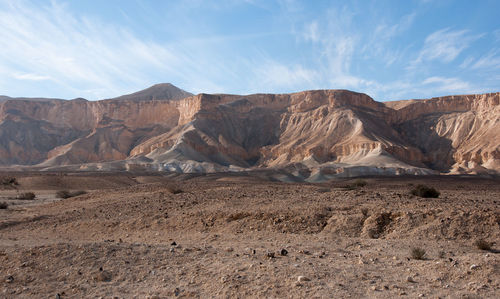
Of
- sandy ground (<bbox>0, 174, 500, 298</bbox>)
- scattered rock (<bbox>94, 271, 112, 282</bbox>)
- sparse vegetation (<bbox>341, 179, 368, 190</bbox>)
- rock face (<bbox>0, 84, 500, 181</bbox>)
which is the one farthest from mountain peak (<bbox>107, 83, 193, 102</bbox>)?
scattered rock (<bbox>94, 271, 112, 282</bbox>)

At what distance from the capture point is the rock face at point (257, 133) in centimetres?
8475

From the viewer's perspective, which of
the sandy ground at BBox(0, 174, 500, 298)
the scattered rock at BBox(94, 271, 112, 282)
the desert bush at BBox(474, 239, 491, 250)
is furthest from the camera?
A: the desert bush at BBox(474, 239, 491, 250)

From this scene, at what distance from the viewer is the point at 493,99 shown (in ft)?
329

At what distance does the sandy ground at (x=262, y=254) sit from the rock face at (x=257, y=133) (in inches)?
2320

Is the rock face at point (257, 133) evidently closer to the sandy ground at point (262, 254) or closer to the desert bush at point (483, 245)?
the sandy ground at point (262, 254)

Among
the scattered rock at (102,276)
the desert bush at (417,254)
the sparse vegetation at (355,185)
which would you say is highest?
the sparse vegetation at (355,185)

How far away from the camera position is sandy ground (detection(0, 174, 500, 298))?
20.7ft

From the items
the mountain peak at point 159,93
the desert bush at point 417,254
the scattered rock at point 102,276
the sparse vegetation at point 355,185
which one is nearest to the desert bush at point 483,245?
the desert bush at point 417,254

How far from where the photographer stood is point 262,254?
8.13m

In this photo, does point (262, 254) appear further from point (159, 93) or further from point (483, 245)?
point (159, 93)

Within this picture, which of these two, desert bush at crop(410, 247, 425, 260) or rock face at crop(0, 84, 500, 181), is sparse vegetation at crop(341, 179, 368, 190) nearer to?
desert bush at crop(410, 247, 425, 260)

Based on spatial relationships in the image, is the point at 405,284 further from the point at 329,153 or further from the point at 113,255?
the point at 329,153

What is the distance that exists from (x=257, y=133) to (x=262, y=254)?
10045cm

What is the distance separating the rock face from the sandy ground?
2320 inches
